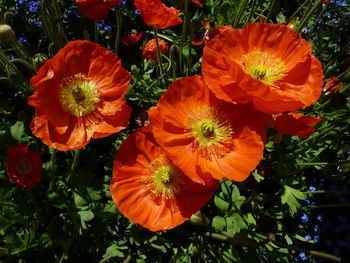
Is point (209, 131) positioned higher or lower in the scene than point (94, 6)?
lower

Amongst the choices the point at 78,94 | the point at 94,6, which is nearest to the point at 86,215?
the point at 78,94

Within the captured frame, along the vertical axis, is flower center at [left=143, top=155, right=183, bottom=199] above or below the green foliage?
above

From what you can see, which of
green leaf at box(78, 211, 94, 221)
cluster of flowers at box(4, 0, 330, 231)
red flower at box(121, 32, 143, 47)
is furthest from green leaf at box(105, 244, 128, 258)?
red flower at box(121, 32, 143, 47)

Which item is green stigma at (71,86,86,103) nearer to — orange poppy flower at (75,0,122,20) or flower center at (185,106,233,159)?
orange poppy flower at (75,0,122,20)

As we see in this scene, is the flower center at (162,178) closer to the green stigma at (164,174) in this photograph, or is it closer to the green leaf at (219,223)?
the green stigma at (164,174)

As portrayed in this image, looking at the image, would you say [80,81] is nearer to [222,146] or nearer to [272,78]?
[222,146]

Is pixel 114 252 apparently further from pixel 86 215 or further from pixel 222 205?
pixel 222 205
